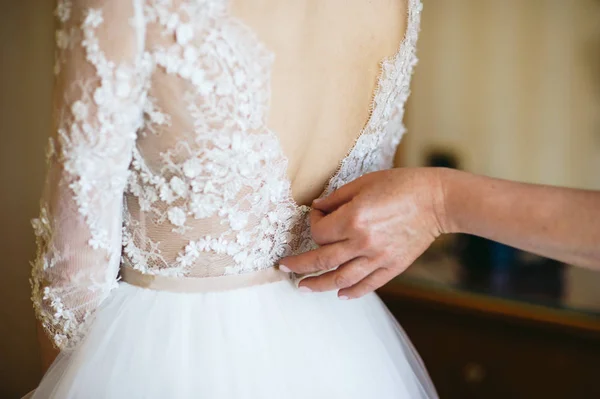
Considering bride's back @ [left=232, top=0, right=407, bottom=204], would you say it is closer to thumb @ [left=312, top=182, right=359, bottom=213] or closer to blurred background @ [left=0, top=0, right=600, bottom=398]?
thumb @ [left=312, top=182, right=359, bottom=213]

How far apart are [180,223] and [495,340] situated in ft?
5.52

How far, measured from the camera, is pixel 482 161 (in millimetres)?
2438

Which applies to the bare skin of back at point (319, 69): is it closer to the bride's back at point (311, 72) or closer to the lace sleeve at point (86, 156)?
the bride's back at point (311, 72)

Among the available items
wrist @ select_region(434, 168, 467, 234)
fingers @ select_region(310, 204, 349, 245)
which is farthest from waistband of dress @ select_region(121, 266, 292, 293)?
wrist @ select_region(434, 168, 467, 234)

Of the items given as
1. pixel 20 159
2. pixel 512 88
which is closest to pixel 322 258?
pixel 512 88

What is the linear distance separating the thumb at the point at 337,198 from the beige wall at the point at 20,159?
78.6 inches

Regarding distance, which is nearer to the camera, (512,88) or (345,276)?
(345,276)

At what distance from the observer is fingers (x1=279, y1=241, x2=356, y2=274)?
875 mm

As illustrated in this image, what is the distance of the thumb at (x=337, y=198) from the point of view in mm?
885

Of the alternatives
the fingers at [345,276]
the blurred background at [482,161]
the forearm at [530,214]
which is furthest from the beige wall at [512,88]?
the fingers at [345,276]

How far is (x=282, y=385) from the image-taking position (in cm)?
91

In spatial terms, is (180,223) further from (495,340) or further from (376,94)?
(495,340)

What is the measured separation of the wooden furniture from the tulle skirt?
1.30 m

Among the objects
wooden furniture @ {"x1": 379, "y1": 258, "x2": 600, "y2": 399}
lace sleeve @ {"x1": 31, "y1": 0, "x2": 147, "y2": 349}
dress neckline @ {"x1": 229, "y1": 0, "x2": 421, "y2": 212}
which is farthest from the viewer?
wooden furniture @ {"x1": 379, "y1": 258, "x2": 600, "y2": 399}
